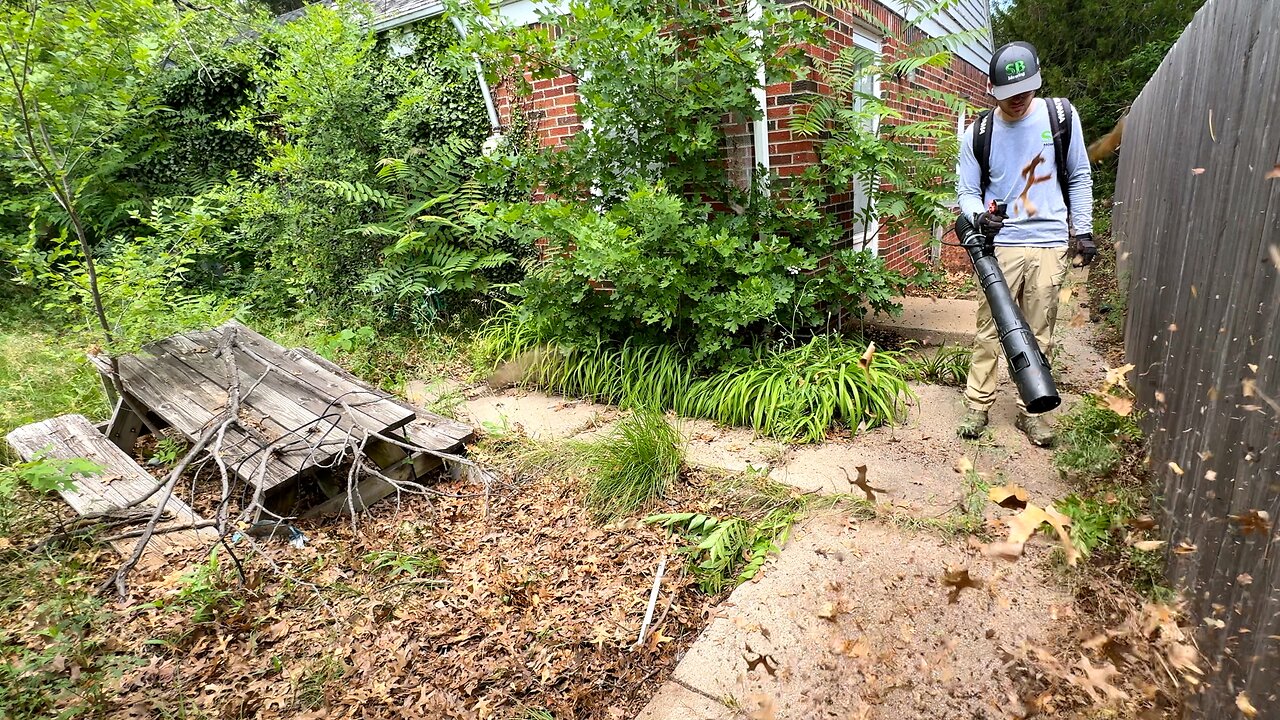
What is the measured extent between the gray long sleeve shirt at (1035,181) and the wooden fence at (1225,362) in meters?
0.42

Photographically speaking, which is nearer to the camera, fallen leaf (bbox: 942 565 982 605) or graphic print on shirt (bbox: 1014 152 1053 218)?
fallen leaf (bbox: 942 565 982 605)

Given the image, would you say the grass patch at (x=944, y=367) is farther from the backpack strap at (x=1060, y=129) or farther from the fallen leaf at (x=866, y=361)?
the backpack strap at (x=1060, y=129)

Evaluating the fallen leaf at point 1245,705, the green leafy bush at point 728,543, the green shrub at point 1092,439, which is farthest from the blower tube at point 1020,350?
the fallen leaf at point 1245,705

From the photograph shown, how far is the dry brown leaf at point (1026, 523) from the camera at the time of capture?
224cm

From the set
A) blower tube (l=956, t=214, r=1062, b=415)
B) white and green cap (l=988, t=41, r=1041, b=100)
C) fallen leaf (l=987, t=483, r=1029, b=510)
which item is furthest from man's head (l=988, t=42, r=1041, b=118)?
fallen leaf (l=987, t=483, r=1029, b=510)

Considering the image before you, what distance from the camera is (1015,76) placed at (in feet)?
9.64

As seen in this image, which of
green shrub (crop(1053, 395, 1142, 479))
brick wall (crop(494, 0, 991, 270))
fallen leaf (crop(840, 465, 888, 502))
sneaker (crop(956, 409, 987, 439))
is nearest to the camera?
fallen leaf (crop(840, 465, 888, 502))

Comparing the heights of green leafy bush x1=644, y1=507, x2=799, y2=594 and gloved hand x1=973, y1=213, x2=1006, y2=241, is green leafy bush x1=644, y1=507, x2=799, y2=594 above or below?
below

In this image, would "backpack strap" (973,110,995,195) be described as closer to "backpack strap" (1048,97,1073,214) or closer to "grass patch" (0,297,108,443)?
"backpack strap" (1048,97,1073,214)

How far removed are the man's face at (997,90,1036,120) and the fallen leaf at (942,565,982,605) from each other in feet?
7.48

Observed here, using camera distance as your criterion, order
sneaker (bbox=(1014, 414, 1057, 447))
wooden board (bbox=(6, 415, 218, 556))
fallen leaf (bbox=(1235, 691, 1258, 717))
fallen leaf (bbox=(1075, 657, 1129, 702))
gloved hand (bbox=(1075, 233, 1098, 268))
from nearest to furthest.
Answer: fallen leaf (bbox=(1235, 691, 1258, 717))
fallen leaf (bbox=(1075, 657, 1129, 702))
gloved hand (bbox=(1075, 233, 1098, 268))
wooden board (bbox=(6, 415, 218, 556))
sneaker (bbox=(1014, 414, 1057, 447))

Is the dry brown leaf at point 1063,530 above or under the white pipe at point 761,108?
under

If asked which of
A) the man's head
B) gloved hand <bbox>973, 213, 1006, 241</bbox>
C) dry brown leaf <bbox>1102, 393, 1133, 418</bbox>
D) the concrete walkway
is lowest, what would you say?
the concrete walkway

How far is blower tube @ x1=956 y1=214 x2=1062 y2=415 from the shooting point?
272 cm
